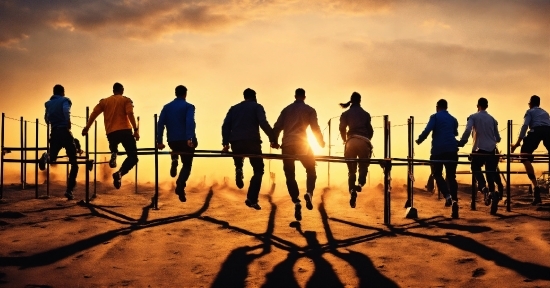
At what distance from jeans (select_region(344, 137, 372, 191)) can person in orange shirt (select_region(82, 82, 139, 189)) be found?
4127 mm

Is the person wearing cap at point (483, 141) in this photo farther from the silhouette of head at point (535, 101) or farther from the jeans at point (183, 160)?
the jeans at point (183, 160)

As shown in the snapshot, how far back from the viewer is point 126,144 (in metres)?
12.1

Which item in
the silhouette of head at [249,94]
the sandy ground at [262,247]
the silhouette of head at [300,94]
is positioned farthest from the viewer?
the silhouette of head at [300,94]

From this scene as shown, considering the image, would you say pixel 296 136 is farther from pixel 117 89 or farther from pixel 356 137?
pixel 117 89

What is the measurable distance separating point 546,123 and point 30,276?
10842 millimetres

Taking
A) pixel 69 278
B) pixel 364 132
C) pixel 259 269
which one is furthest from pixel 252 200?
pixel 69 278

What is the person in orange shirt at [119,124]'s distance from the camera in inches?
467

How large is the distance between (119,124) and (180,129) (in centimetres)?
137

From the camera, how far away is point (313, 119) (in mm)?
10820

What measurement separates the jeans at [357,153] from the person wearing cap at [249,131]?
1.96 metres

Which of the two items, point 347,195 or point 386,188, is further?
point 347,195

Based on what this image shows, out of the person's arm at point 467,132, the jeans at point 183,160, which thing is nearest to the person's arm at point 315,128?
the jeans at point 183,160

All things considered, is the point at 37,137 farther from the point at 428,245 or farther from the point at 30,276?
the point at 428,245

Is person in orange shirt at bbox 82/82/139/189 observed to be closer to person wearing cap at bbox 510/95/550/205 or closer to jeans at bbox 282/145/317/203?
jeans at bbox 282/145/317/203
